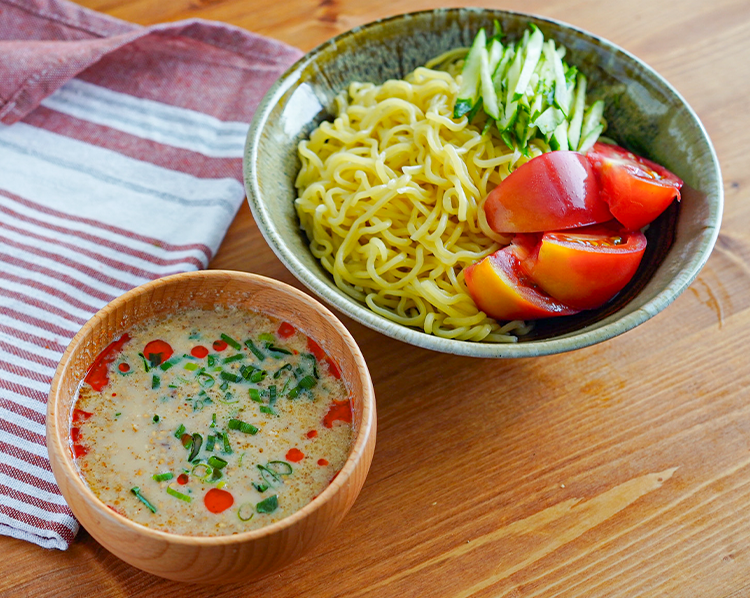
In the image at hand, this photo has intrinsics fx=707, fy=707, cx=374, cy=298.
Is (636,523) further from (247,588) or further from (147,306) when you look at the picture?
(147,306)

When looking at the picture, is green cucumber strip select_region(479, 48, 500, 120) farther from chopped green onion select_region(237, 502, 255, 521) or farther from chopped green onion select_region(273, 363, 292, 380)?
chopped green onion select_region(237, 502, 255, 521)

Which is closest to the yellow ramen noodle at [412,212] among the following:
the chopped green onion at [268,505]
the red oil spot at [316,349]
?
the red oil spot at [316,349]

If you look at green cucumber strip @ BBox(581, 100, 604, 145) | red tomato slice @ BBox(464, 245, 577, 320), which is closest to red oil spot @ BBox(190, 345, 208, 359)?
red tomato slice @ BBox(464, 245, 577, 320)

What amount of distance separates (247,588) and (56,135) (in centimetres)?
160

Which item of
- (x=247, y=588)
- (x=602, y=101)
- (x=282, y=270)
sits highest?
(x=602, y=101)

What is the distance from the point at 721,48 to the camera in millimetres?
2645

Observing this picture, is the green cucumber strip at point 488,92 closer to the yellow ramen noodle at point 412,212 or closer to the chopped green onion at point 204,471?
the yellow ramen noodle at point 412,212

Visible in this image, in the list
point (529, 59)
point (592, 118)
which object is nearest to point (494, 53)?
point (529, 59)

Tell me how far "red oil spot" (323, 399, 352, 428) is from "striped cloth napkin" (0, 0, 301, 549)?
0.59 m

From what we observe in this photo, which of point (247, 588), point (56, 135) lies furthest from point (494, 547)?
point (56, 135)

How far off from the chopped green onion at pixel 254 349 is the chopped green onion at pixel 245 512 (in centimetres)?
33

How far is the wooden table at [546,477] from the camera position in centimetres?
148

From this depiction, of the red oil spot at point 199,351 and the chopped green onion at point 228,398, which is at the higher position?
the red oil spot at point 199,351

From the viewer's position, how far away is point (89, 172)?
2199 mm
